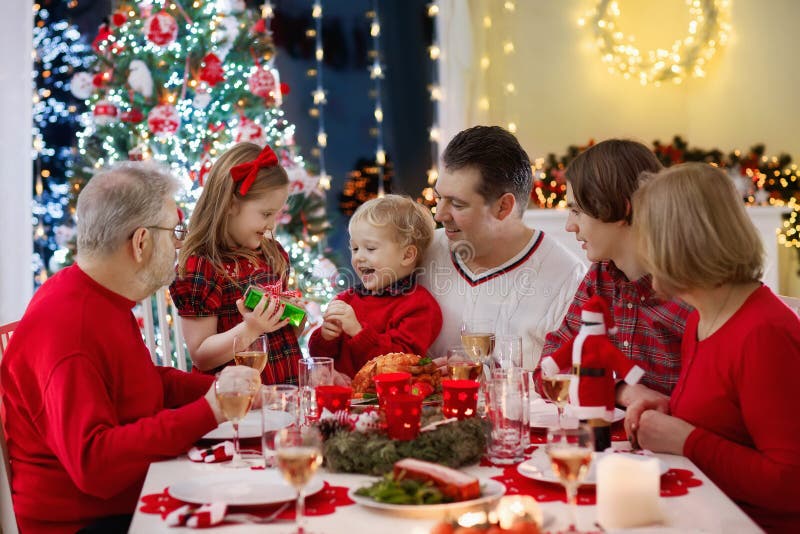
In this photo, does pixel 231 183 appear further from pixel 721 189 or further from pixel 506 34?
pixel 506 34

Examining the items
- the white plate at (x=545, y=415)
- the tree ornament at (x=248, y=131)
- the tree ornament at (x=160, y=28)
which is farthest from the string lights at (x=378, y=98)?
the white plate at (x=545, y=415)

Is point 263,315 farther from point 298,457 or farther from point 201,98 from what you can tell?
point 201,98

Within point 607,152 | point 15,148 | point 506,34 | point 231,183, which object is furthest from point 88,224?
point 506,34

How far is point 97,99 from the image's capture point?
551 centimetres

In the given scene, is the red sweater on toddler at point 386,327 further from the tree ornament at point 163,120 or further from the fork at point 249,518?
the tree ornament at point 163,120

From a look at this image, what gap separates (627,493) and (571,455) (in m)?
0.10

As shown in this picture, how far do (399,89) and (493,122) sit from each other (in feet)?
2.49

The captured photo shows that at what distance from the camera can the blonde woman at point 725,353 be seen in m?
1.72

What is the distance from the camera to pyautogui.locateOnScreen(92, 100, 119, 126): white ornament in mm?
5383

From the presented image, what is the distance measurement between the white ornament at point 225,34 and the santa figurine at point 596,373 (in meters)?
4.23

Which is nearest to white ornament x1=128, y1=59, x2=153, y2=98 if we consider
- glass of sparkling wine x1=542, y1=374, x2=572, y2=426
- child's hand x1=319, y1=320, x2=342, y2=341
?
child's hand x1=319, y1=320, x2=342, y2=341

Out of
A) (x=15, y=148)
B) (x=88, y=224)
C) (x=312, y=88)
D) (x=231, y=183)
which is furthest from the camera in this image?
(x=312, y=88)

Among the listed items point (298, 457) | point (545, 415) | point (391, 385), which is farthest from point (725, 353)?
point (298, 457)

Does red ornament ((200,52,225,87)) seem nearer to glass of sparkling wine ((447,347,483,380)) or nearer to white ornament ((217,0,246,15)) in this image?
white ornament ((217,0,246,15))
